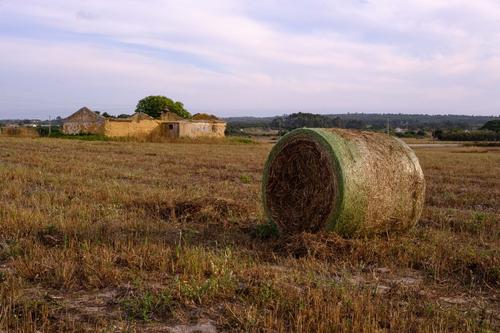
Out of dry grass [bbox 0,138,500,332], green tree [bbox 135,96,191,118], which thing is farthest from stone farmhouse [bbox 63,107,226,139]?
dry grass [bbox 0,138,500,332]

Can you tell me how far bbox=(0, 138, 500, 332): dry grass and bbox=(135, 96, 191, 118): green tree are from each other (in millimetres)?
66852

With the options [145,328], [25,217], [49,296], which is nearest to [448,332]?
[145,328]

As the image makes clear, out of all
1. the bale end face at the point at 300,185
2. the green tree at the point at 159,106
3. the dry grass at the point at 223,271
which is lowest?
the dry grass at the point at 223,271

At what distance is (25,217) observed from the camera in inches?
299

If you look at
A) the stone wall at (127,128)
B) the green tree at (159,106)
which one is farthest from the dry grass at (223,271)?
the green tree at (159,106)

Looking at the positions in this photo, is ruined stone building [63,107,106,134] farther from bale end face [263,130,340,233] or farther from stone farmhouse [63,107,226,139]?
bale end face [263,130,340,233]

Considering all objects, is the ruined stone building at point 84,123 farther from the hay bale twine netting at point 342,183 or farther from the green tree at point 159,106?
the hay bale twine netting at point 342,183

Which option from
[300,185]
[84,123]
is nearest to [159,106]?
[84,123]

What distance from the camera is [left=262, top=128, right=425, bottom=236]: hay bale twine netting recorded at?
22.6 feet

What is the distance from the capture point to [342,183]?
22.3 feet

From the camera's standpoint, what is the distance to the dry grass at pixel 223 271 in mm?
4414

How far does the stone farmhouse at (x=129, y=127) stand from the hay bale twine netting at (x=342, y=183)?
138ft

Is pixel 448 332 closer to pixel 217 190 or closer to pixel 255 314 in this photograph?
pixel 255 314

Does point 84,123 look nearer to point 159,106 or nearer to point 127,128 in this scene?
point 127,128
